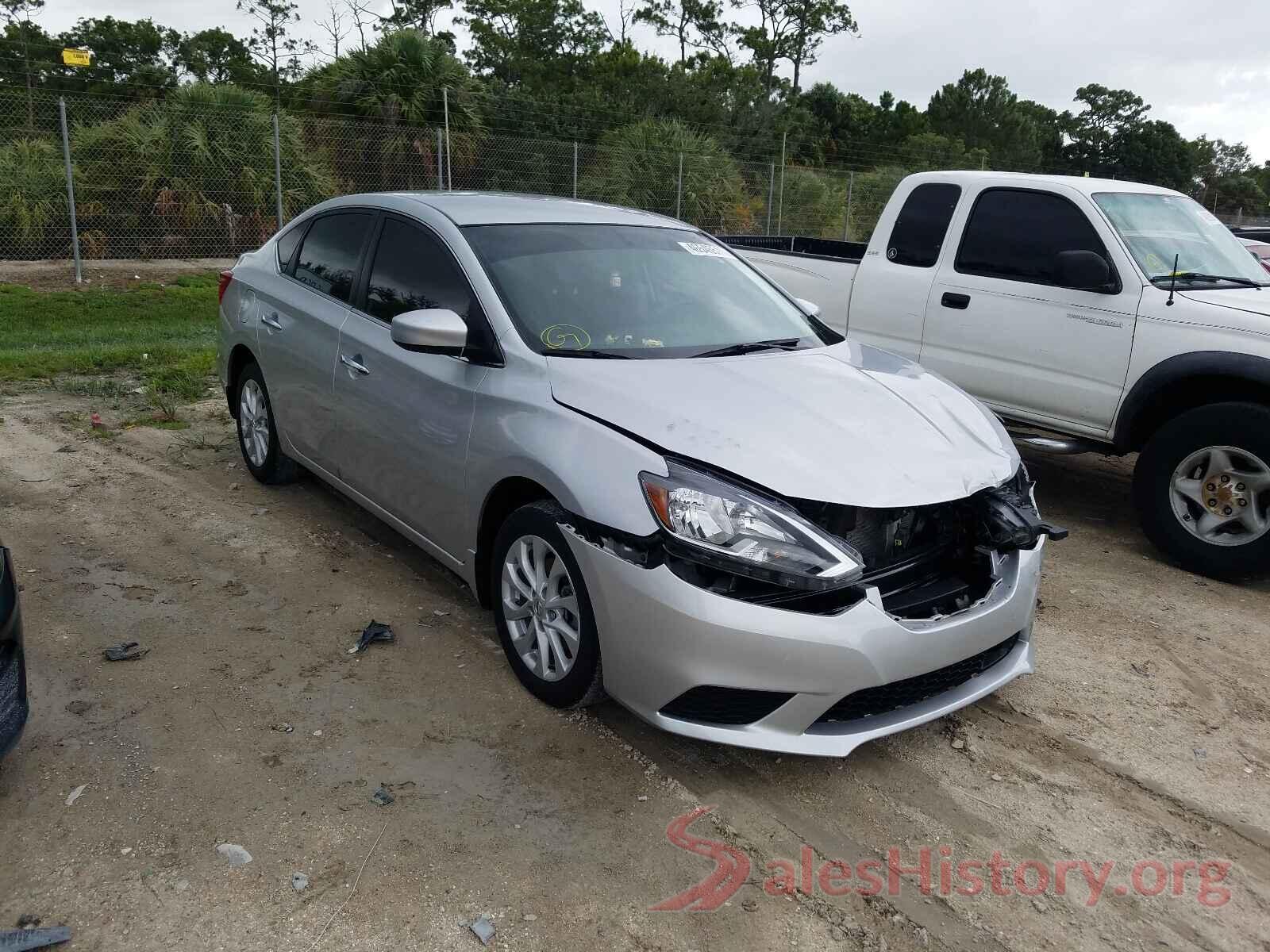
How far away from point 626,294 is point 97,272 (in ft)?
38.6

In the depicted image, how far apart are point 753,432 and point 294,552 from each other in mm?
2698

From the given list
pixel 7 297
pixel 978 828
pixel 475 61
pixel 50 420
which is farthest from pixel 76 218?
pixel 475 61

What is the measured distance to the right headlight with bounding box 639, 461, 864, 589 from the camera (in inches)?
118

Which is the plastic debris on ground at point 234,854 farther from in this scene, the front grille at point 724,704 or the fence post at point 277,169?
the fence post at point 277,169

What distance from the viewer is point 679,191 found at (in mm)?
18312

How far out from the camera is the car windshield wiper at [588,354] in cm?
373

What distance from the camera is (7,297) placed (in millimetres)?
11758

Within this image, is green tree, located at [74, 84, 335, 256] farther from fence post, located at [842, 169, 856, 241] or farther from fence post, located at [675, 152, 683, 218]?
fence post, located at [842, 169, 856, 241]

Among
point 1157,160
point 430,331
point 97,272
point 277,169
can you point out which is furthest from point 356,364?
point 1157,160

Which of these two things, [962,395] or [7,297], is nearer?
[962,395]

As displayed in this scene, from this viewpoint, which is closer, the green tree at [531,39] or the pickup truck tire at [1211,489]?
the pickup truck tire at [1211,489]

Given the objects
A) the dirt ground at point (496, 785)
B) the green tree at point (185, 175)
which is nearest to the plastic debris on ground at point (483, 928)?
the dirt ground at point (496, 785)

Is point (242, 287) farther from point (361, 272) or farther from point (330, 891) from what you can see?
point (330, 891)

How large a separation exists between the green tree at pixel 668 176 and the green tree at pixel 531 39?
24.7 metres
